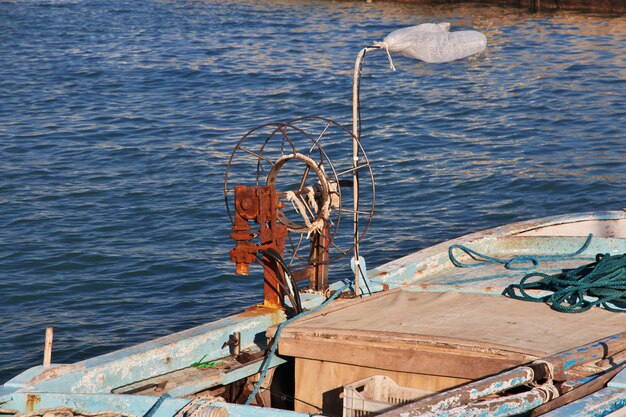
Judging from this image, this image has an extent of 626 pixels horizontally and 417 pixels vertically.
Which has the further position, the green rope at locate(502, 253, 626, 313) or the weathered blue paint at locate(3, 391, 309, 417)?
the green rope at locate(502, 253, 626, 313)

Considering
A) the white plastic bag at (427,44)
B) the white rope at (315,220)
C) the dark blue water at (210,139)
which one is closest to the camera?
the white rope at (315,220)

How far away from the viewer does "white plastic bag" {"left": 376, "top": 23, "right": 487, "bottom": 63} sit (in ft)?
20.9

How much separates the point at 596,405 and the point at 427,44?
2.89 metres

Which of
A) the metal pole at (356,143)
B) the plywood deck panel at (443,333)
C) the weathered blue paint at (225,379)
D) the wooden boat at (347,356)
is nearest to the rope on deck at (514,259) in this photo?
the wooden boat at (347,356)

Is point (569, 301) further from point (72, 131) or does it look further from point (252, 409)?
point (72, 131)

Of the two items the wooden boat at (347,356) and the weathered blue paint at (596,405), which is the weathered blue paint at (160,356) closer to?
the wooden boat at (347,356)

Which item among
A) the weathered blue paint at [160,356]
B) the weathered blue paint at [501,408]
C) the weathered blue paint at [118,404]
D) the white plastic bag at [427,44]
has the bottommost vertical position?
the weathered blue paint at [160,356]

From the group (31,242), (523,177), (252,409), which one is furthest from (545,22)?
(252,409)

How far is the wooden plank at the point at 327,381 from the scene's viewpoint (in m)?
5.06

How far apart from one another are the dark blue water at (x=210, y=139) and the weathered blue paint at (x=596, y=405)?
5.55 metres

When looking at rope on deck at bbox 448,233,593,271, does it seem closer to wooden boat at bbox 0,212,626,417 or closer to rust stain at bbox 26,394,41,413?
wooden boat at bbox 0,212,626,417

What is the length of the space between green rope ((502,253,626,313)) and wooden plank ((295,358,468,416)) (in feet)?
4.06

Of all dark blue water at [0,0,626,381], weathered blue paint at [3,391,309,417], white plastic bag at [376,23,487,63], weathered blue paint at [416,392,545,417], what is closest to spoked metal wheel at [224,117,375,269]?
dark blue water at [0,0,626,381]

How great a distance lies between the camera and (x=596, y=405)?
4383 mm
